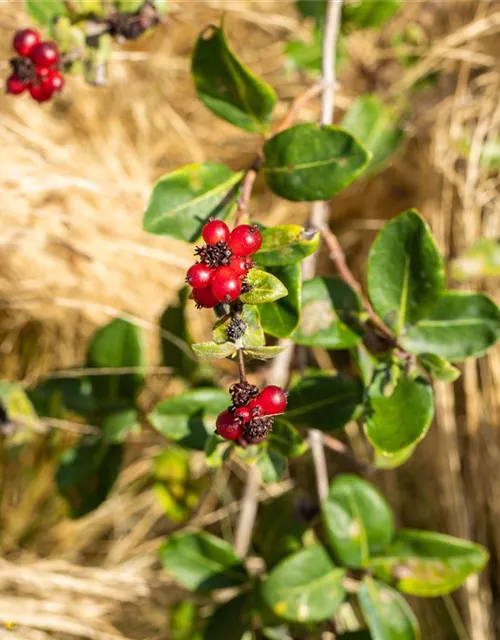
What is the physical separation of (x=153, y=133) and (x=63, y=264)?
655 mm

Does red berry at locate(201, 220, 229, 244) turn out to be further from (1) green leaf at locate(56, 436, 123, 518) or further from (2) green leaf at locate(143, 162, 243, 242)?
(1) green leaf at locate(56, 436, 123, 518)

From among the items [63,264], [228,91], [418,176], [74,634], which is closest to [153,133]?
[63,264]

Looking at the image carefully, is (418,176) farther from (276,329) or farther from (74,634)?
(74,634)

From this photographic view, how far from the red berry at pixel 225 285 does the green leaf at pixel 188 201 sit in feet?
0.93

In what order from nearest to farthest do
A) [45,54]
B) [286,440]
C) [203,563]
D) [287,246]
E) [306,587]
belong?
1. [287,246]
2. [286,440]
3. [45,54]
4. [306,587]
5. [203,563]

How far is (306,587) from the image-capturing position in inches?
46.3

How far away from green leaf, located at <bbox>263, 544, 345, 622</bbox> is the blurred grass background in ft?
1.92

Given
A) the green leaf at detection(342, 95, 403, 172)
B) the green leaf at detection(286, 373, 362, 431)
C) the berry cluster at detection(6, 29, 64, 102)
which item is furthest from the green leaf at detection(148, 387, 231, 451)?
the green leaf at detection(342, 95, 403, 172)

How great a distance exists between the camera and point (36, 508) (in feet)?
6.79

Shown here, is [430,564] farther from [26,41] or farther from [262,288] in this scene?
[26,41]

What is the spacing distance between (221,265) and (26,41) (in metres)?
0.60

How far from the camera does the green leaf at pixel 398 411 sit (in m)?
0.90

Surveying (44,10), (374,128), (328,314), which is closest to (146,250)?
(374,128)

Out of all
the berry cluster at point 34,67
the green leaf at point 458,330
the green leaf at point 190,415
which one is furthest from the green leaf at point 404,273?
the berry cluster at point 34,67
